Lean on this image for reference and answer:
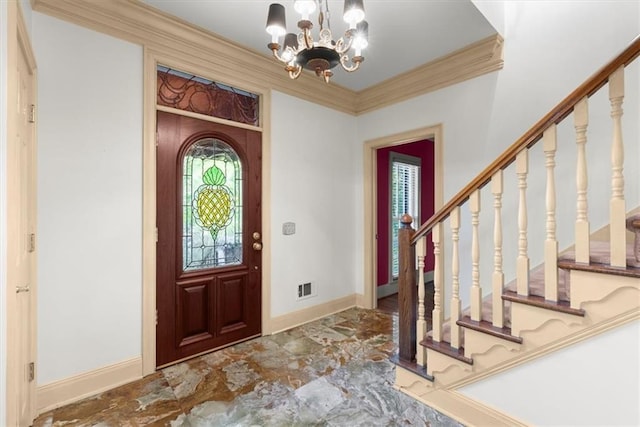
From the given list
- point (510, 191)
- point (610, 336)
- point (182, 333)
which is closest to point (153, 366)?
point (182, 333)

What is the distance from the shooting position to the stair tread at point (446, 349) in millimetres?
1754

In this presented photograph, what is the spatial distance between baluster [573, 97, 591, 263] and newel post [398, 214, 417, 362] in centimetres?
88

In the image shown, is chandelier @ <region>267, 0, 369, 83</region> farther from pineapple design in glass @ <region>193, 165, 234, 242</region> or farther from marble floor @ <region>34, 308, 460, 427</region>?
marble floor @ <region>34, 308, 460, 427</region>

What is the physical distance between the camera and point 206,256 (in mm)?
2635

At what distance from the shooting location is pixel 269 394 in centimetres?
204

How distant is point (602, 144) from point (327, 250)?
8.56 feet

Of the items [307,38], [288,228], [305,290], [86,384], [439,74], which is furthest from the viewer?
[305,290]

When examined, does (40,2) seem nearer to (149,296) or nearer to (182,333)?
(149,296)

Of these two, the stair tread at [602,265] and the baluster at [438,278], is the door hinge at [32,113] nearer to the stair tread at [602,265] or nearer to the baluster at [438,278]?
the baluster at [438,278]

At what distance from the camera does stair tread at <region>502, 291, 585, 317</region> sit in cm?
140

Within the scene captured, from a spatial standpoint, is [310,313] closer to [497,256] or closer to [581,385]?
[497,256]

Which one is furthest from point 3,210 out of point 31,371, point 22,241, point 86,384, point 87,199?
point 86,384

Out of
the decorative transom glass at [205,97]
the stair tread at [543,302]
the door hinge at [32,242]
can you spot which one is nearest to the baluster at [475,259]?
the stair tread at [543,302]

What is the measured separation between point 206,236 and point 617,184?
2.71m
